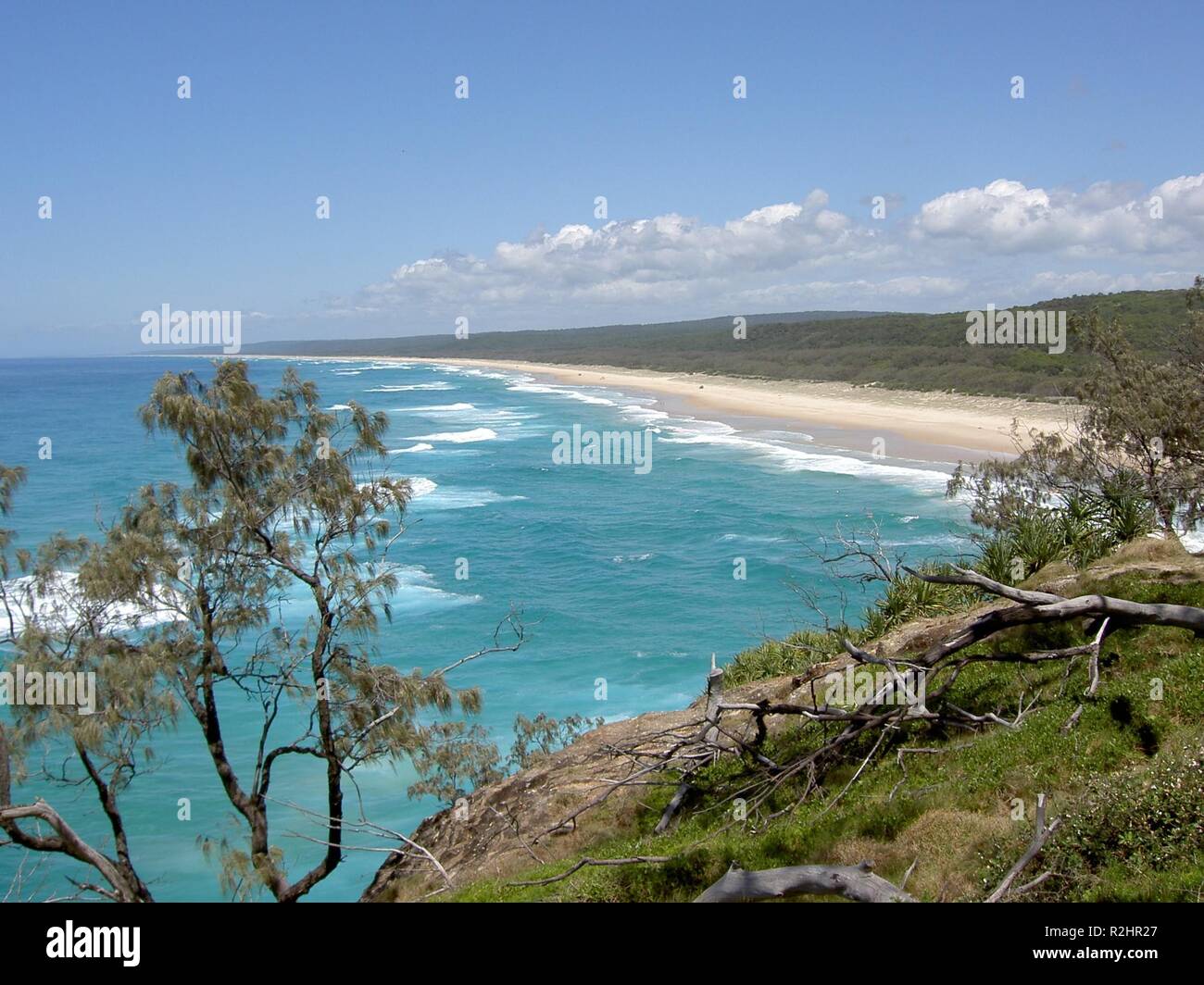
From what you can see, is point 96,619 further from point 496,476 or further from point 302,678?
point 496,476

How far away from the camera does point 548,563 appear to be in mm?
28281

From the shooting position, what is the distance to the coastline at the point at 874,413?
138 ft

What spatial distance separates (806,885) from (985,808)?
1.87 m

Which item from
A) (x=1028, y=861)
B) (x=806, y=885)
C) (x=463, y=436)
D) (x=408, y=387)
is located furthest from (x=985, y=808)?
(x=408, y=387)

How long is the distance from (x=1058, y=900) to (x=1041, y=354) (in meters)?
66.8

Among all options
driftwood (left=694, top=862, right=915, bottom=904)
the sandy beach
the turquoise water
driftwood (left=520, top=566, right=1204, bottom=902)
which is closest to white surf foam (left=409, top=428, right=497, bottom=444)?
the turquoise water

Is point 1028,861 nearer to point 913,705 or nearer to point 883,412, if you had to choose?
point 913,705

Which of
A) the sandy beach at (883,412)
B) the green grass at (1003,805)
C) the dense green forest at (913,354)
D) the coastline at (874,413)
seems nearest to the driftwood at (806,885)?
the green grass at (1003,805)

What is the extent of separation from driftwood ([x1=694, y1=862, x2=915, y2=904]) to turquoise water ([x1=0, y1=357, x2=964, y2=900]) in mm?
9344

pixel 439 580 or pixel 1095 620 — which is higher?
pixel 1095 620

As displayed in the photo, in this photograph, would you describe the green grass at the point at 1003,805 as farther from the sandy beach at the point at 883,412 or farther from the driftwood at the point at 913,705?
the sandy beach at the point at 883,412

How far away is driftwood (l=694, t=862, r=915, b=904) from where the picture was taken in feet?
16.0

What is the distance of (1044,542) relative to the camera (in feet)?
43.4
